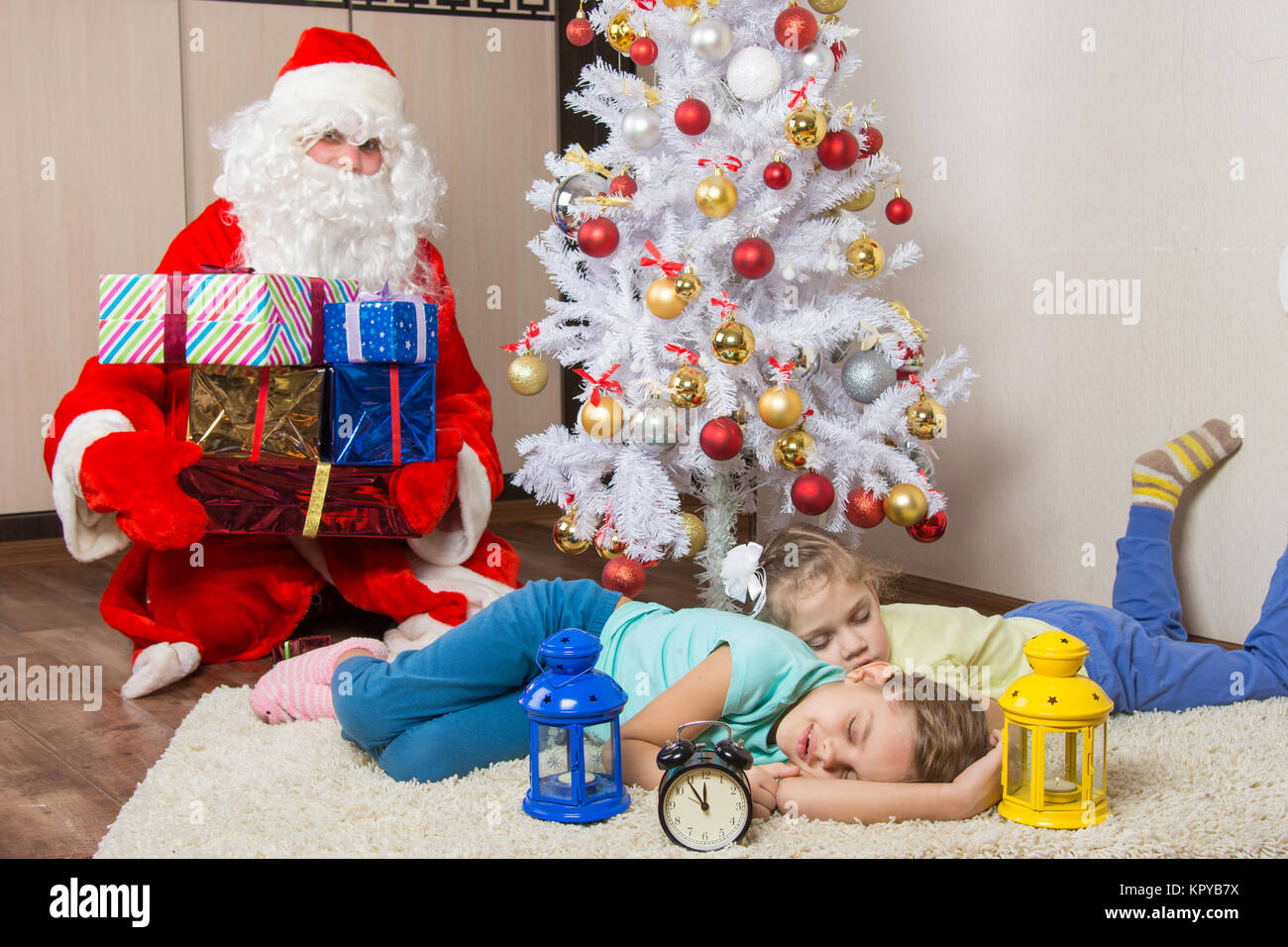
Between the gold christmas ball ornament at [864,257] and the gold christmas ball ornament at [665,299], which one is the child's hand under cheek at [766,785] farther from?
the gold christmas ball ornament at [864,257]

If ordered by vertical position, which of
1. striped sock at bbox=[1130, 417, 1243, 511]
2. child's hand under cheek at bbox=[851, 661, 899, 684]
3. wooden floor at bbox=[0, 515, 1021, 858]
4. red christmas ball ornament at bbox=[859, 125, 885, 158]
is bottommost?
wooden floor at bbox=[0, 515, 1021, 858]

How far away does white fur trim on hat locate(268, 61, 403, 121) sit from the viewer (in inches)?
102

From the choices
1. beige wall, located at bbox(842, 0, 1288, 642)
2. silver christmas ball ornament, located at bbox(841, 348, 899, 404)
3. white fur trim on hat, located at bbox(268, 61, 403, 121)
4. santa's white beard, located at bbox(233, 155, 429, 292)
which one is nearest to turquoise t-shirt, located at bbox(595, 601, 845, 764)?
silver christmas ball ornament, located at bbox(841, 348, 899, 404)

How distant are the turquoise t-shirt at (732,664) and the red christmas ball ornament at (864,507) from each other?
69 centimetres

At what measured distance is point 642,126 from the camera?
7.54 ft

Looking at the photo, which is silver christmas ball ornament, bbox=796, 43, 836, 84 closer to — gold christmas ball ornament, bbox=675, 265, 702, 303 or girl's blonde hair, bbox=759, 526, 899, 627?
gold christmas ball ornament, bbox=675, 265, 702, 303

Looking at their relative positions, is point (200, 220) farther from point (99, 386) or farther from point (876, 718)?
point (876, 718)

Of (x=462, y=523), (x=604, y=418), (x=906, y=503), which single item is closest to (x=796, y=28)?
(x=604, y=418)

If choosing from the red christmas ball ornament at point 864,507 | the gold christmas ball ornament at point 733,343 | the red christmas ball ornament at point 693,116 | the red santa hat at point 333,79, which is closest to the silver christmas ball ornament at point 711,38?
the red christmas ball ornament at point 693,116

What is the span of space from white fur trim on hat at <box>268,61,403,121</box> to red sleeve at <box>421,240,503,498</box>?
33cm

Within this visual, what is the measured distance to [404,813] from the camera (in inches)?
58.0

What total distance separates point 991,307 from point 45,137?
2552 millimetres

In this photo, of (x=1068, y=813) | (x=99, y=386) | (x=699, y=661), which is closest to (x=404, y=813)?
(x=699, y=661)

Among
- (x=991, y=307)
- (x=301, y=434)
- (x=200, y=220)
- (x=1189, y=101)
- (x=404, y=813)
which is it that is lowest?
(x=404, y=813)
